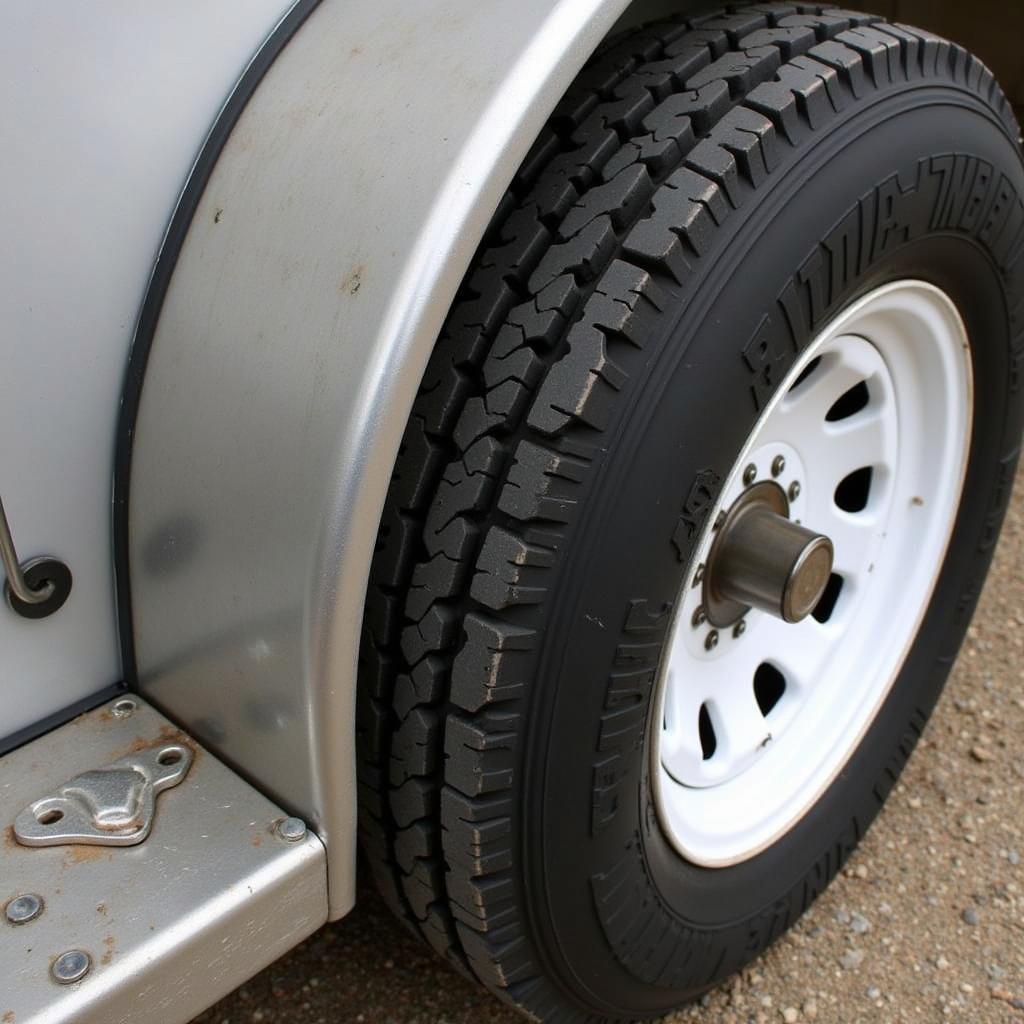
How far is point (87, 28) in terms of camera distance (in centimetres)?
98

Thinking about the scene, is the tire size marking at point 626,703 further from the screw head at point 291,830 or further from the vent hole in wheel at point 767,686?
the vent hole in wheel at point 767,686

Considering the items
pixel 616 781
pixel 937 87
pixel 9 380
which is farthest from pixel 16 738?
pixel 937 87

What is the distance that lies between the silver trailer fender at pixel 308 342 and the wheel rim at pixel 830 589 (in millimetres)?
485

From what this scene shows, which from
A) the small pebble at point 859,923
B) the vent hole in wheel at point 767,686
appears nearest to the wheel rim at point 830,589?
the vent hole in wheel at point 767,686

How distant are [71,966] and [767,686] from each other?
1.14 m

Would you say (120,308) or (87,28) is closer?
(87,28)

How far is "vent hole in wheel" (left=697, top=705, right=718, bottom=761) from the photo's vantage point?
1.64 m

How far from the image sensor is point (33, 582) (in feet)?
3.62

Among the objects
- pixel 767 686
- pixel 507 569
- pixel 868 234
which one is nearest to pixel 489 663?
pixel 507 569

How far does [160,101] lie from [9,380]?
11.4 inches

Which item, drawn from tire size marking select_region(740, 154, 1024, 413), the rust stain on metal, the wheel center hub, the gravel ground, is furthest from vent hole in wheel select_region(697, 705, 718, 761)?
the rust stain on metal

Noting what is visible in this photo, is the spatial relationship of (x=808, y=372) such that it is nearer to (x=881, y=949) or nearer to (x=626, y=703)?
(x=626, y=703)

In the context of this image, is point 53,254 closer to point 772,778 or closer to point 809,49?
point 809,49

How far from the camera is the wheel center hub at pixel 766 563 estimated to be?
53.9 inches
